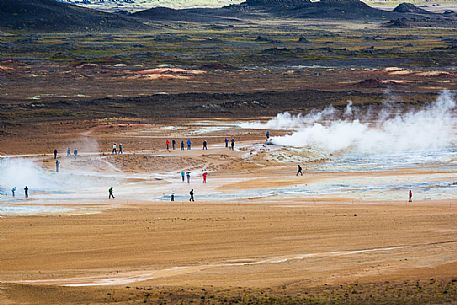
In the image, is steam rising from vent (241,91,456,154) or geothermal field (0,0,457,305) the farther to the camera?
steam rising from vent (241,91,456,154)

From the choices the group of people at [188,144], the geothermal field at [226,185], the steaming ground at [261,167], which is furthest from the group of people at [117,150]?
the group of people at [188,144]

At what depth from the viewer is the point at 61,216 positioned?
46281mm

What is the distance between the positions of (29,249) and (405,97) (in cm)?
6615

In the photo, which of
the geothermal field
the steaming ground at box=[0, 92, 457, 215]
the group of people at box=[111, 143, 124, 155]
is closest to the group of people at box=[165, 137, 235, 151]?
the geothermal field

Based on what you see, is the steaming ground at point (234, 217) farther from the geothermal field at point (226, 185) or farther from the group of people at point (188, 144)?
the group of people at point (188, 144)

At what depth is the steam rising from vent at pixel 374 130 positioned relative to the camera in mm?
71312

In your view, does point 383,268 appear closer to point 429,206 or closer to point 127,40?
point 429,206

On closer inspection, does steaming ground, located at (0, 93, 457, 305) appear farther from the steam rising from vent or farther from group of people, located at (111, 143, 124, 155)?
group of people, located at (111, 143, 124, 155)

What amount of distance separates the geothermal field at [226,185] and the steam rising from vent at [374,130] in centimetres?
27

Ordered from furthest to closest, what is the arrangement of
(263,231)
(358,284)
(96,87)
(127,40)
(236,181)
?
(127,40)
(96,87)
(236,181)
(263,231)
(358,284)

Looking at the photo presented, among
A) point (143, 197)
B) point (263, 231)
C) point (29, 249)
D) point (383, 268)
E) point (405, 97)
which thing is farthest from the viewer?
point (405, 97)

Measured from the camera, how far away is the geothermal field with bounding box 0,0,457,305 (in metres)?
32.4

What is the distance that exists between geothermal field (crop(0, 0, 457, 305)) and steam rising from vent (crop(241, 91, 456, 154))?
267mm

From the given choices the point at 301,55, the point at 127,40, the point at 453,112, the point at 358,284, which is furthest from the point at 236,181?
the point at 127,40
